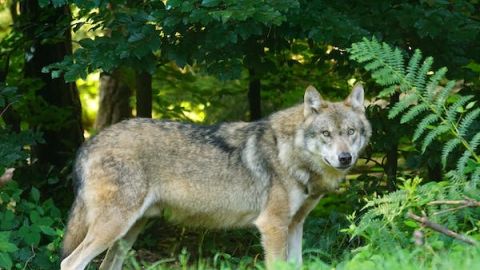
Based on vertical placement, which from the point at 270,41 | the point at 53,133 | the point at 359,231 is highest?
the point at 270,41

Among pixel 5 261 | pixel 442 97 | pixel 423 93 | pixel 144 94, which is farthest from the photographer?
pixel 144 94

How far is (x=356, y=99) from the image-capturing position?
25.8 feet

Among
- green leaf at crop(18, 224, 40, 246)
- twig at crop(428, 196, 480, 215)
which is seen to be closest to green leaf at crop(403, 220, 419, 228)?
twig at crop(428, 196, 480, 215)

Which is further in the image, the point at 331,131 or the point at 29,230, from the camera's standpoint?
the point at 29,230

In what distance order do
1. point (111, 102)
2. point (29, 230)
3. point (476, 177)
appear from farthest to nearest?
point (111, 102), point (29, 230), point (476, 177)

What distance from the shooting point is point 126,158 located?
7.66 metres

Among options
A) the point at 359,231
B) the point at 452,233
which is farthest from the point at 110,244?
the point at 452,233

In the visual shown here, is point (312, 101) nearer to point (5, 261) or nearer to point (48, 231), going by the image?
point (48, 231)

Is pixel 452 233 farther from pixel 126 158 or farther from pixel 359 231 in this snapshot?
pixel 126 158

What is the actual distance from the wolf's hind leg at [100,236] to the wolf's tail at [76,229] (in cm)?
18

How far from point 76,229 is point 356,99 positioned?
9.61 feet

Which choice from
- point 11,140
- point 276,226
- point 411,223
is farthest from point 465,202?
point 11,140

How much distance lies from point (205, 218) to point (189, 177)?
487 mm

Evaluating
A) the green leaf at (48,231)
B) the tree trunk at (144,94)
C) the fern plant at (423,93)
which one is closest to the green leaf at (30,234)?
the green leaf at (48,231)
